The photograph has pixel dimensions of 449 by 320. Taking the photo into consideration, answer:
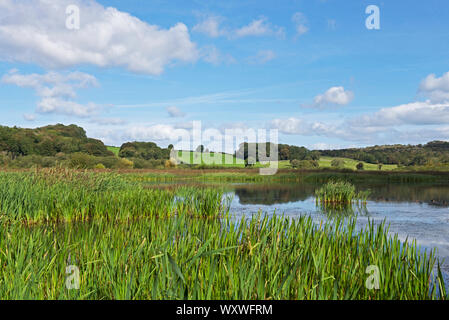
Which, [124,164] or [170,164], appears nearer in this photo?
[124,164]

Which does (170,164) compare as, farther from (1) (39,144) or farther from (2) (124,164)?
(1) (39,144)

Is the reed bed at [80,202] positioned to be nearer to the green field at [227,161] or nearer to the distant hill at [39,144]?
the green field at [227,161]

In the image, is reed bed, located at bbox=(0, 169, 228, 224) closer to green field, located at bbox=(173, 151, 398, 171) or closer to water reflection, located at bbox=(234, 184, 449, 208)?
water reflection, located at bbox=(234, 184, 449, 208)

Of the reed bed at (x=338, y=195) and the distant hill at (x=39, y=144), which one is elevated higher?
the distant hill at (x=39, y=144)

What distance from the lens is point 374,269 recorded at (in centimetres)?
519

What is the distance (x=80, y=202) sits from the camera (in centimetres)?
1316

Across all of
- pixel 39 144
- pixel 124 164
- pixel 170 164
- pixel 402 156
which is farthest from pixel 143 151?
pixel 402 156

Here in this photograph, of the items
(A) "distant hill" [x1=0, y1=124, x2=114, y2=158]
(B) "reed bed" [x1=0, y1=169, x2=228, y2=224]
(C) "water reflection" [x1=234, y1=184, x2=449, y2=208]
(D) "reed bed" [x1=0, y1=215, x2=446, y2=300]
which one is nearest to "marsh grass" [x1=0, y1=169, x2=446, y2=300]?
(D) "reed bed" [x1=0, y1=215, x2=446, y2=300]

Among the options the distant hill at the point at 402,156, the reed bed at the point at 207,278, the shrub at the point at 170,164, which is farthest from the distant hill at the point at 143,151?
the reed bed at the point at 207,278

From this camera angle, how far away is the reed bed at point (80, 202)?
12.0 m
